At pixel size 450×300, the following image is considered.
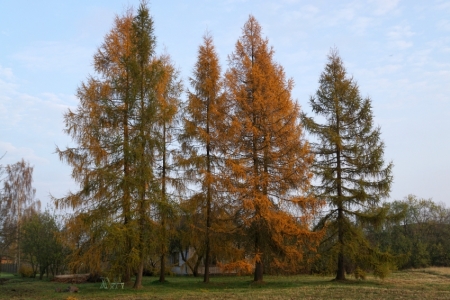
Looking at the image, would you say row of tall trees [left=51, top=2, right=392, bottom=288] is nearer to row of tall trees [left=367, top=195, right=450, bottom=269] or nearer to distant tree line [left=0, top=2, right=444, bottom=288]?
distant tree line [left=0, top=2, right=444, bottom=288]

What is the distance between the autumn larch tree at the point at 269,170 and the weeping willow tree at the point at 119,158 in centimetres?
390

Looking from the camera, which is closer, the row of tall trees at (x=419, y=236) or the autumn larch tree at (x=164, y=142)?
the autumn larch tree at (x=164, y=142)

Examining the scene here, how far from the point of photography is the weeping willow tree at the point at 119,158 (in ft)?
59.2

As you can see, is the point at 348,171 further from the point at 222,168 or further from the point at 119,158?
the point at 119,158

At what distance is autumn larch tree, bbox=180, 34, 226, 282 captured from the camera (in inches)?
815

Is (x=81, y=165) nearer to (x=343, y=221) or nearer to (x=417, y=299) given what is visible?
(x=343, y=221)

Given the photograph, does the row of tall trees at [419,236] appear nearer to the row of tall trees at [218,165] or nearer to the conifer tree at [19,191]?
the row of tall trees at [218,165]

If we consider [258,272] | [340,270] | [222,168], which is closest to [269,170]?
[222,168]

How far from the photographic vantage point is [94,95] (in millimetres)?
20125

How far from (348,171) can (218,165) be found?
6.71 m

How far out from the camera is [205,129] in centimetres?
2148

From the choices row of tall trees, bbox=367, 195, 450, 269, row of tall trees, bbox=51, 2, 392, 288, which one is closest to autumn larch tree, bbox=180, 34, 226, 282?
row of tall trees, bbox=51, 2, 392, 288

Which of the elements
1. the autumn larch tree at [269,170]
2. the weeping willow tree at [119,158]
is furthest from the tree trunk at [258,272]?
the weeping willow tree at [119,158]

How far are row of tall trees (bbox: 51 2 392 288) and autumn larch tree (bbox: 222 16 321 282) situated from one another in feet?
0.17
